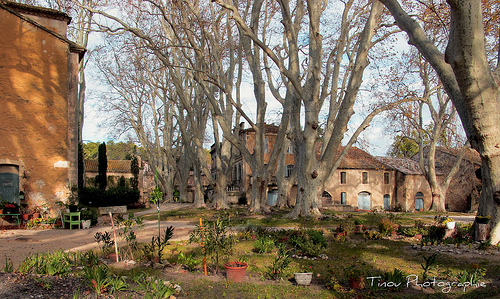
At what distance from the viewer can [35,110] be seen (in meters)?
14.0

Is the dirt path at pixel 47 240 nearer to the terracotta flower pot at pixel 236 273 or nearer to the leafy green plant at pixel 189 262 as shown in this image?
the leafy green plant at pixel 189 262

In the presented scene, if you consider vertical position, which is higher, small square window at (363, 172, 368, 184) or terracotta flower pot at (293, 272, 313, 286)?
small square window at (363, 172, 368, 184)

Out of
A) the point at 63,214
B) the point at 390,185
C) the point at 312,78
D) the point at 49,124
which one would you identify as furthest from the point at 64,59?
the point at 390,185

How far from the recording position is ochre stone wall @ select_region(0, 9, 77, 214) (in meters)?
13.5

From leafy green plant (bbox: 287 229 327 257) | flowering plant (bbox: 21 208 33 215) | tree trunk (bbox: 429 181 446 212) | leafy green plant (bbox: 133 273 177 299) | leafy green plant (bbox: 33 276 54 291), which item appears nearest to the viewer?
leafy green plant (bbox: 133 273 177 299)

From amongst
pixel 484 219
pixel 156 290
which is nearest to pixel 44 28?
pixel 156 290

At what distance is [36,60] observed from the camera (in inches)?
563

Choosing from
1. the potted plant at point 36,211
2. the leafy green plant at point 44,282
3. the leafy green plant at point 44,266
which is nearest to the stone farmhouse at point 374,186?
the potted plant at point 36,211

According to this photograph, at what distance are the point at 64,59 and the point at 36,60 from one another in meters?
1.06

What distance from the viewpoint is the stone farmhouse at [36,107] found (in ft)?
44.0

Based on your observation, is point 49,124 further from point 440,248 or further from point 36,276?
point 440,248

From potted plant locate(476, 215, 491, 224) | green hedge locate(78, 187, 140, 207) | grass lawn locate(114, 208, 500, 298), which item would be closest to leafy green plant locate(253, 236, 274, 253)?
grass lawn locate(114, 208, 500, 298)

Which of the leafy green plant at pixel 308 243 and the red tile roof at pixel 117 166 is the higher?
the red tile roof at pixel 117 166

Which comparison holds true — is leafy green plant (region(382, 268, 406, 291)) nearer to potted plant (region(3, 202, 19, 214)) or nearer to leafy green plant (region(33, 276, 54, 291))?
leafy green plant (region(33, 276, 54, 291))
